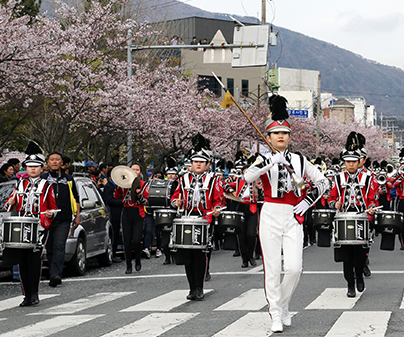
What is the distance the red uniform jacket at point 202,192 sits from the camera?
1012cm

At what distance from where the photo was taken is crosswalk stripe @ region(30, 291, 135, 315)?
920 cm

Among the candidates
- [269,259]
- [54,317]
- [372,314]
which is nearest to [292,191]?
[269,259]

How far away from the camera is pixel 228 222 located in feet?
35.2

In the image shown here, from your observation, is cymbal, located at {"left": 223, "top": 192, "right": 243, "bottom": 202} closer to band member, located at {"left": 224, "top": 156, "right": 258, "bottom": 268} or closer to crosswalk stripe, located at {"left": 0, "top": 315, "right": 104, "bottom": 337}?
crosswalk stripe, located at {"left": 0, "top": 315, "right": 104, "bottom": 337}

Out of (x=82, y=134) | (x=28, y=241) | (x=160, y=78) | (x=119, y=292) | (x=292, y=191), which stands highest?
(x=160, y=78)

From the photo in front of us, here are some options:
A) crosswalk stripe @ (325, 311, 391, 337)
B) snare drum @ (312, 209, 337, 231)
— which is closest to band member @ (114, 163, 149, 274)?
snare drum @ (312, 209, 337, 231)

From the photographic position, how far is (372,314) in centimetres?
823

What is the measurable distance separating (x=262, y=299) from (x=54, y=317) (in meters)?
2.68

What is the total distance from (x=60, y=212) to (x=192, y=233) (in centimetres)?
274

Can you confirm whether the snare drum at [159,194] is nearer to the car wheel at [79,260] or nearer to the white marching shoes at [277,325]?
the car wheel at [79,260]

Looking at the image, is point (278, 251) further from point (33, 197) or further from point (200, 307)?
point (33, 197)

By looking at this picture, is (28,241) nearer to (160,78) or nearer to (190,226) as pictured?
(190,226)

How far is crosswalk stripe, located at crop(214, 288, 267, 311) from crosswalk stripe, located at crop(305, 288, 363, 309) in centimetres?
65

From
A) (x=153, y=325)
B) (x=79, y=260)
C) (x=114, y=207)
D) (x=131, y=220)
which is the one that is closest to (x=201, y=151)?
(x=153, y=325)
